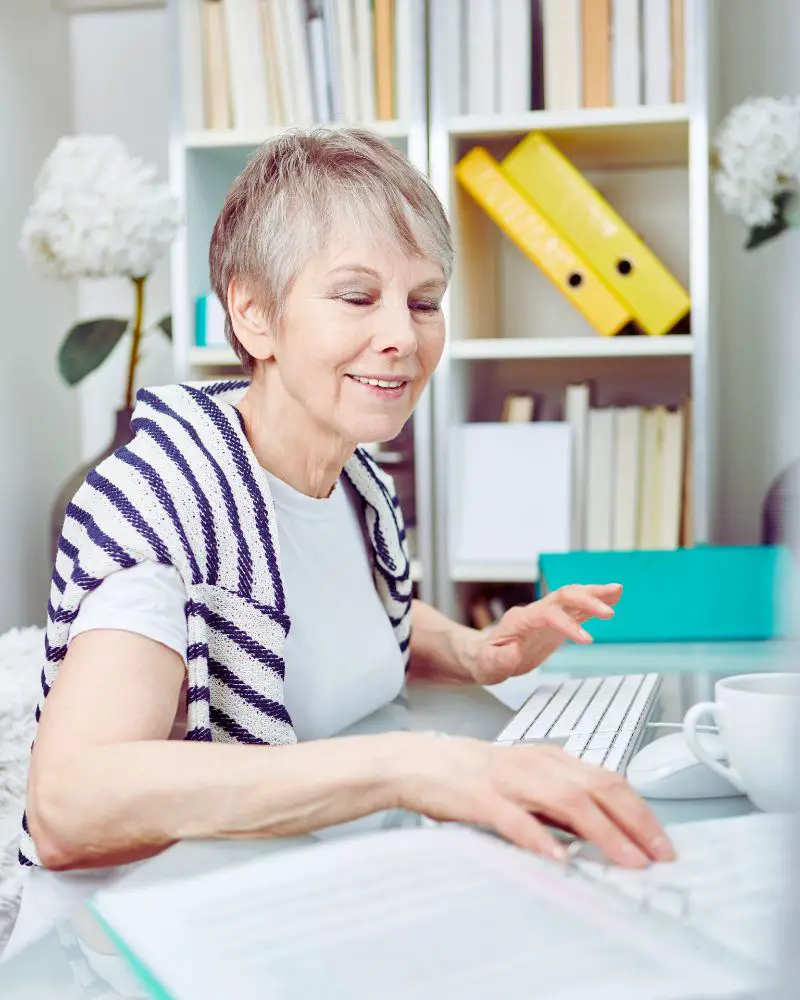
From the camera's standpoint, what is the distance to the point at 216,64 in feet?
7.26

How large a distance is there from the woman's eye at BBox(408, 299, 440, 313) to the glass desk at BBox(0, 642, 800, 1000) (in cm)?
39

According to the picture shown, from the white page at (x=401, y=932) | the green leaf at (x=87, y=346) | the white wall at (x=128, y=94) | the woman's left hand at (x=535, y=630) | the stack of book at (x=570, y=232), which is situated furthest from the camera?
the white wall at (x=128, y=94)

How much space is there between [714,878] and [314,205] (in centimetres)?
69

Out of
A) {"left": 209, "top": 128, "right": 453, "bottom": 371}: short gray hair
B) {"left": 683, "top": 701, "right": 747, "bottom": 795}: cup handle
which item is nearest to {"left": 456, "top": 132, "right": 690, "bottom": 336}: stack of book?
{"left": 209, "top": 128, "right": 453, "bottom": 371}: short gray hair

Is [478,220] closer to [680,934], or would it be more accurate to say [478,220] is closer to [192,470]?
[192,470]

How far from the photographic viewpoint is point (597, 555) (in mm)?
1450

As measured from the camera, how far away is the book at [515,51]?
6.90ft

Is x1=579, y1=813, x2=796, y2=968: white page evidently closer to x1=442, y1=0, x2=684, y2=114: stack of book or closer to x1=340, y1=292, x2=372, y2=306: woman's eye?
x1=340, y1=292, x2=372, y2=306: woman's eye

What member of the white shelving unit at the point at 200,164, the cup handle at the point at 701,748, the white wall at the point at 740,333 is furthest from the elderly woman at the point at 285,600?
the white wall at the point at 740,333

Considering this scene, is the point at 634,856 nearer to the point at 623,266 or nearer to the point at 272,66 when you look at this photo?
the point at 623,266

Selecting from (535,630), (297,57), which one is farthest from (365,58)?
(535,630)

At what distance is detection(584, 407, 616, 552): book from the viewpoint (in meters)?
2.18

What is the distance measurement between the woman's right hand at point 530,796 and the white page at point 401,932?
3 centimetres

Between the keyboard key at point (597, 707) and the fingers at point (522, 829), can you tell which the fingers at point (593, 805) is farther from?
the keyboard key at point (597, 707)
